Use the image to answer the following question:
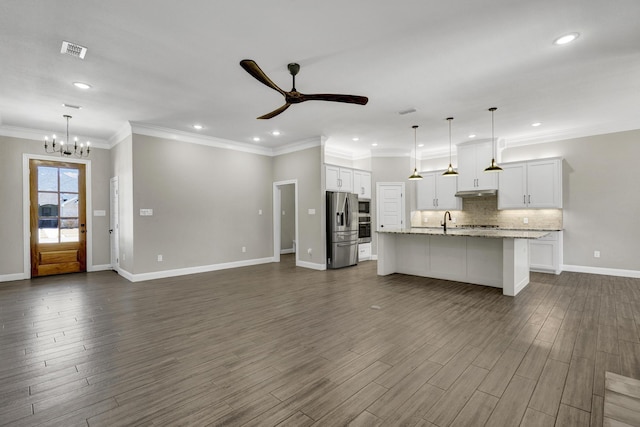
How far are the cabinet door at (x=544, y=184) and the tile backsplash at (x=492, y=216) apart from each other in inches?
15.9

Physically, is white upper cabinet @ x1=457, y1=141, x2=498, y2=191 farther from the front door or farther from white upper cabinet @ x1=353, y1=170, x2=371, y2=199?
the front door

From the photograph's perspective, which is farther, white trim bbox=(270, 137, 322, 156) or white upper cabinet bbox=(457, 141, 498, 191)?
white upper cabinet bbox=(457, 141, 498, 191)

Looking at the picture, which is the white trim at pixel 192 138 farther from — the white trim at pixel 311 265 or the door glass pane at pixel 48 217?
the white trim at pixel 311 265

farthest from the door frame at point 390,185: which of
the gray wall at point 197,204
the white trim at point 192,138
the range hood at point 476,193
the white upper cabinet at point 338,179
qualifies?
the white trim at point 192,138

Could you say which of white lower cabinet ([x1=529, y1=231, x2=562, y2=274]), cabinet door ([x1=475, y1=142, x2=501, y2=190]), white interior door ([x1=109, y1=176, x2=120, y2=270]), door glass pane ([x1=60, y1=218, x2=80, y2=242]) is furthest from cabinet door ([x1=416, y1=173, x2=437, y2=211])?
door glass pane ([x1=60, y1=218, x2=80, y2=242])

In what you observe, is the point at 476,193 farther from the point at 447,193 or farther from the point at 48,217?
the point at 48,217

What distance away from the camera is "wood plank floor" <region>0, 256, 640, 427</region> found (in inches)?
75.0

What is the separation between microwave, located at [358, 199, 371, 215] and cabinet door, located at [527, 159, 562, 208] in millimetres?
3597

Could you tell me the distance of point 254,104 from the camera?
460 cm

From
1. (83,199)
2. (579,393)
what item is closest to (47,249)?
(83,199)

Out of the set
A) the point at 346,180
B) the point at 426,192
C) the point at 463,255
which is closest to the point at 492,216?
the point at 426,192

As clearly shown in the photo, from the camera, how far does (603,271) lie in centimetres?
591

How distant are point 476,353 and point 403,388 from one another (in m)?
0.95

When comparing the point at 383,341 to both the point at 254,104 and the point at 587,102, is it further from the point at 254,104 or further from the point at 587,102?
the point at 587,102
